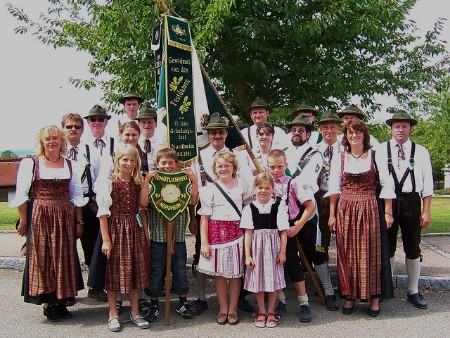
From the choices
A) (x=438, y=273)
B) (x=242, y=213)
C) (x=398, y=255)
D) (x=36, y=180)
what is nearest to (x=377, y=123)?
(x=398, y=255)

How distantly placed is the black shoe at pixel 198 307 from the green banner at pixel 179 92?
1.45m

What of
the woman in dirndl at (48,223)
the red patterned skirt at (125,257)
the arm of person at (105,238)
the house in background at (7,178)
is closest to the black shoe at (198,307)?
the red patterned skirt at (125,257)

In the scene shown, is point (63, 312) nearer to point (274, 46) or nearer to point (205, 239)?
point (205, 239)

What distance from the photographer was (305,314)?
181 inches

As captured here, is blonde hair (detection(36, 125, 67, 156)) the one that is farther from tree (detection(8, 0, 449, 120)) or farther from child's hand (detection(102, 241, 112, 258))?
tree (detection(8, 0, 449, 120))

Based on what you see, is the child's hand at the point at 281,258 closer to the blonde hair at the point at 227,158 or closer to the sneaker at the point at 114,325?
the blonde hair at the point at 227,158

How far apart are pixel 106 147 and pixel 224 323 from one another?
2374 millimetres

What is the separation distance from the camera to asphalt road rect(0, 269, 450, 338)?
4.24 m

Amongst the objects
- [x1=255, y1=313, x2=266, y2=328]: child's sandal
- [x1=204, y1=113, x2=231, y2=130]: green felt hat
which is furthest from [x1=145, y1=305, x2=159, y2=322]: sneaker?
[x1=204, y1=113, x2=231, y2=130]: green felt hat

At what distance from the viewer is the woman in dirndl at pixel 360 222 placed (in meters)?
4.68

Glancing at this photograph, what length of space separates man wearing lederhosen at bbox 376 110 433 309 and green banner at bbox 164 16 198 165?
78.8 inches

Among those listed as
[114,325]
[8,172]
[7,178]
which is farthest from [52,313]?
[8,172]

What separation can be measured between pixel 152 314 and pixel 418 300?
9.08 ft

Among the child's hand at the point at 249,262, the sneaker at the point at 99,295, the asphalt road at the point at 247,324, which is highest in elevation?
the child's hand at the point at 249,262
